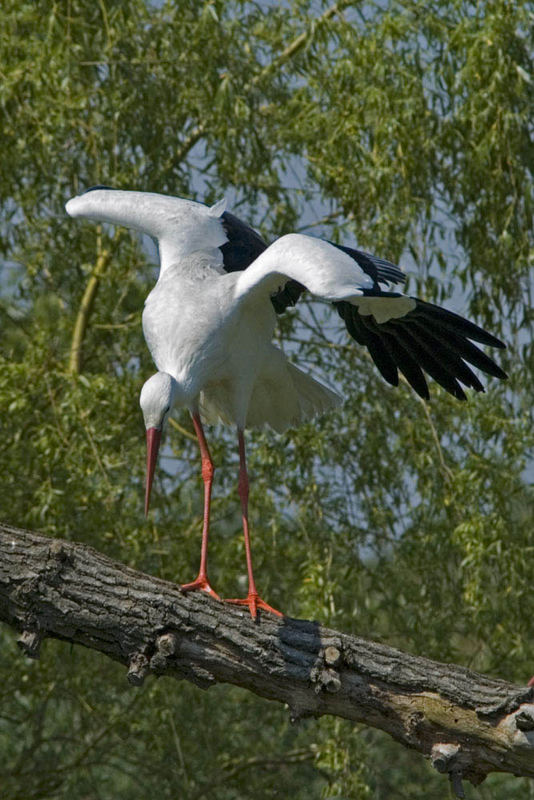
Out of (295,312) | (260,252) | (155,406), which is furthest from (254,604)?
(295,312)

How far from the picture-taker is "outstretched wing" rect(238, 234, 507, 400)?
131 inches

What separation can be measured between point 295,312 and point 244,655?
279 centimetres

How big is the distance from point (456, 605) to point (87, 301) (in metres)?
2.12

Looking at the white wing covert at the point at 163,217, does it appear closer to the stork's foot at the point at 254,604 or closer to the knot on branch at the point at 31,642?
the stork's foot at the point at 254,604

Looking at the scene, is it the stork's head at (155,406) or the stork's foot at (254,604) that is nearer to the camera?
the stork's foot at (254,604)

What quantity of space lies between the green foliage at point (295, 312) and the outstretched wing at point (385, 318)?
49.5 inches

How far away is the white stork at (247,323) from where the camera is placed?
138 inches

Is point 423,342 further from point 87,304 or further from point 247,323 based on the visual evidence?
point 87,304

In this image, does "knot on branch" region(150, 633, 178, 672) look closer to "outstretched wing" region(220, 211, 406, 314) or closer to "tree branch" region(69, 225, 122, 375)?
"outstretched wing" region(220, 211, 406, 314)

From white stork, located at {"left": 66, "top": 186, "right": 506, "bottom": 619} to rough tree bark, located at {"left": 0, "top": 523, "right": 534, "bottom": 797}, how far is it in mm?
184

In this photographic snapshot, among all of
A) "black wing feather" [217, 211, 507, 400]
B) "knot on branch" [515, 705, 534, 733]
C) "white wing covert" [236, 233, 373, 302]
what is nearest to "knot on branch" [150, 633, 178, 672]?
"knot on branch" [515, 705, 534, 733]

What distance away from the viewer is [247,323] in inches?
157

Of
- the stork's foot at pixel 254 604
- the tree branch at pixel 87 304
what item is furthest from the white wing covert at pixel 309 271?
the tree branch at pixel 87 304

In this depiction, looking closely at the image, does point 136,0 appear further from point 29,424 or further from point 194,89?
point 29,424
